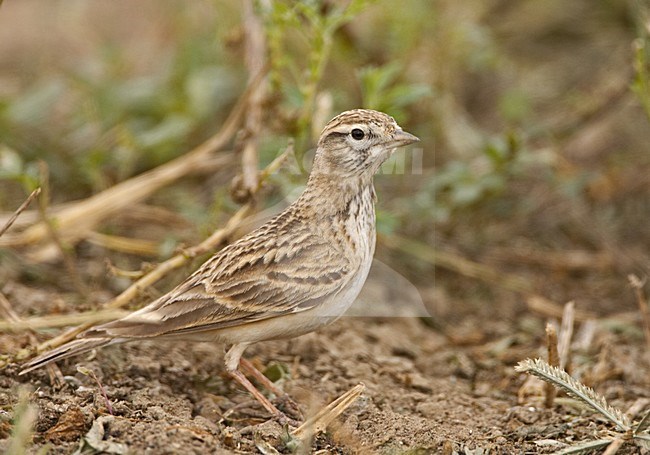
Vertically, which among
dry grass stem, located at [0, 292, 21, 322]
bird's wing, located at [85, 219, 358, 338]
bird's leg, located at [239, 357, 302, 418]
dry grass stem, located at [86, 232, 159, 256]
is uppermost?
bird's wing, located at [85, 219, 358, 338]

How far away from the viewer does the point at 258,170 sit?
5.63 m

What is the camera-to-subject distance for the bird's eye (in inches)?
184

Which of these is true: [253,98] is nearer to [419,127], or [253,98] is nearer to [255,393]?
[419,127]

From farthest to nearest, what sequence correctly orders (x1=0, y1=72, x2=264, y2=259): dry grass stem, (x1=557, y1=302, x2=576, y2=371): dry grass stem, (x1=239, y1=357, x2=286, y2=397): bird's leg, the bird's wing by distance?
(x1=0, y1=72, x2=264, y2=259): dry grass stem < (x1=557, y1=302, x2=576, y2=371): dry grass stem < (x1=239, y1=357, x2=286, y2=397): bird's leg < the bird's wing

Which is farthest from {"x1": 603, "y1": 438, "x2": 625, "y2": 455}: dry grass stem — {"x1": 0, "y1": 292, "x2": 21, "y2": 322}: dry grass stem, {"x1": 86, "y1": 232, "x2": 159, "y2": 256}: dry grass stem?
{"x1": 86, "y1": 232, "x2": 159, "y2": 256}: dry grass stem

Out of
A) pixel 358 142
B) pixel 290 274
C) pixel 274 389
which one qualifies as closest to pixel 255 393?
pixel 274 389

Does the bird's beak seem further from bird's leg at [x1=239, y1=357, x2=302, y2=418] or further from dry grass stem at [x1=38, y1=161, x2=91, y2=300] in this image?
dry grass stem at [x1=38, y1=161, x2=91, y2=300]

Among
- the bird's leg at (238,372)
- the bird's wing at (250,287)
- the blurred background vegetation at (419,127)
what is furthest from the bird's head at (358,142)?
the bird's leg at (238,372)

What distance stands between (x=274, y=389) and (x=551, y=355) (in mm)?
1365

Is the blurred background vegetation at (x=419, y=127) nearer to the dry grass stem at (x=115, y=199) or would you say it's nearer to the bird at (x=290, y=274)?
the dry grass stem at (x=115, y=199)

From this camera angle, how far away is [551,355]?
14.5 ft

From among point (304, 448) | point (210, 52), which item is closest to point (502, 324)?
point (304, 448)

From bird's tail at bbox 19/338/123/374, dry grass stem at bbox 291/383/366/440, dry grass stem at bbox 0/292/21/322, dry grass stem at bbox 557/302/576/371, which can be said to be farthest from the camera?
dry grass stem at bbox 557/302/576/371

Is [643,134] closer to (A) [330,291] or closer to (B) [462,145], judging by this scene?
(B) [462,145]
